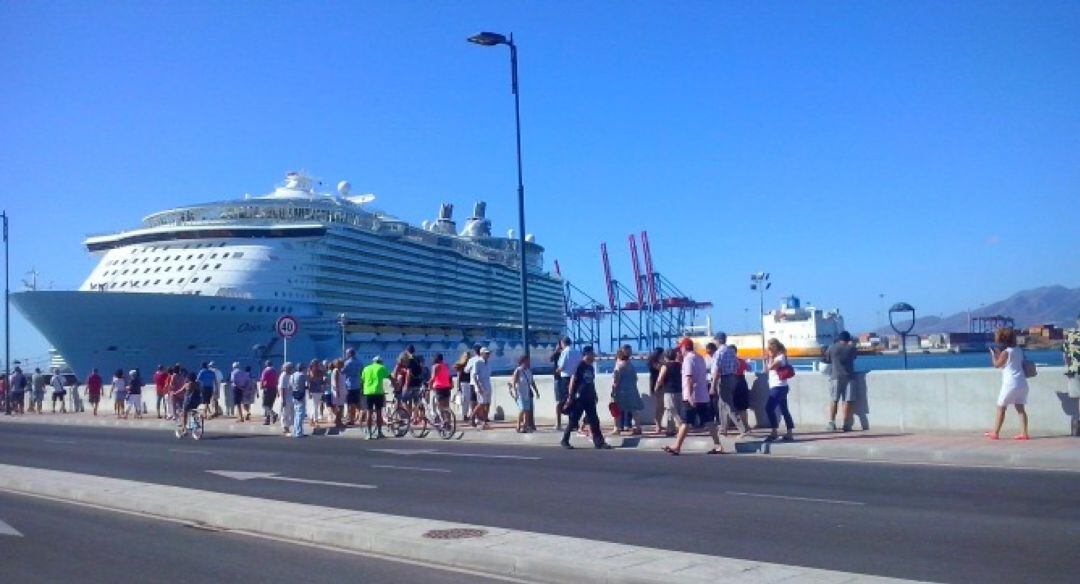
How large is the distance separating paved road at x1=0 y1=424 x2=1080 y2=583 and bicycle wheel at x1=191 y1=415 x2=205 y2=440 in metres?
4.49

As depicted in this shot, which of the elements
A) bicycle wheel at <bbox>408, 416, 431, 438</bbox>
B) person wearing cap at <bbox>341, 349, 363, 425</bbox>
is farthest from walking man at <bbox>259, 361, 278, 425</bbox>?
bicycle wheel at <bbox>408, 416, 431, 438</bbox>

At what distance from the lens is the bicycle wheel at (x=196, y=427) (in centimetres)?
2336

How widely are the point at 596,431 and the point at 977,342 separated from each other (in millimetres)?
36119

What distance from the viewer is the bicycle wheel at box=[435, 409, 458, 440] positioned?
20.6 meters

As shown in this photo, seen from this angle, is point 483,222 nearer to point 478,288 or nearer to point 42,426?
point 478,288

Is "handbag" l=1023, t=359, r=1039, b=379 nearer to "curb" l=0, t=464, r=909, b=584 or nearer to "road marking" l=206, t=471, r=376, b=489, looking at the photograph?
"curb" l=0, t=464, r=909, b=584

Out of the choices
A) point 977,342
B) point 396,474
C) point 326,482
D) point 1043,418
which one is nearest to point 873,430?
point 1043,418

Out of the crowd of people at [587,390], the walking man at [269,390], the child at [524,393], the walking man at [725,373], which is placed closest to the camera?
the crowd of people at [587,390]

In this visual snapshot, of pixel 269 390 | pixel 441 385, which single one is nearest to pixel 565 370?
pixel 441 385

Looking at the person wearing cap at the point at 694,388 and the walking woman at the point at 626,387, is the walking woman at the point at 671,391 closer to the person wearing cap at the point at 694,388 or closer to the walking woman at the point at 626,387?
the walking woman at the point at 626,387

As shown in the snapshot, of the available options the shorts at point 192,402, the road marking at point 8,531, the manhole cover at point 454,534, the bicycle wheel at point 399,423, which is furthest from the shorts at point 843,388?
the shorts at point 192,402

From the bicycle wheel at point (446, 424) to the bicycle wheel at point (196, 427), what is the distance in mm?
6410

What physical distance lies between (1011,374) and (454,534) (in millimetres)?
9311

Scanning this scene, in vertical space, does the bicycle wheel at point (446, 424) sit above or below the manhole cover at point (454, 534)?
above
